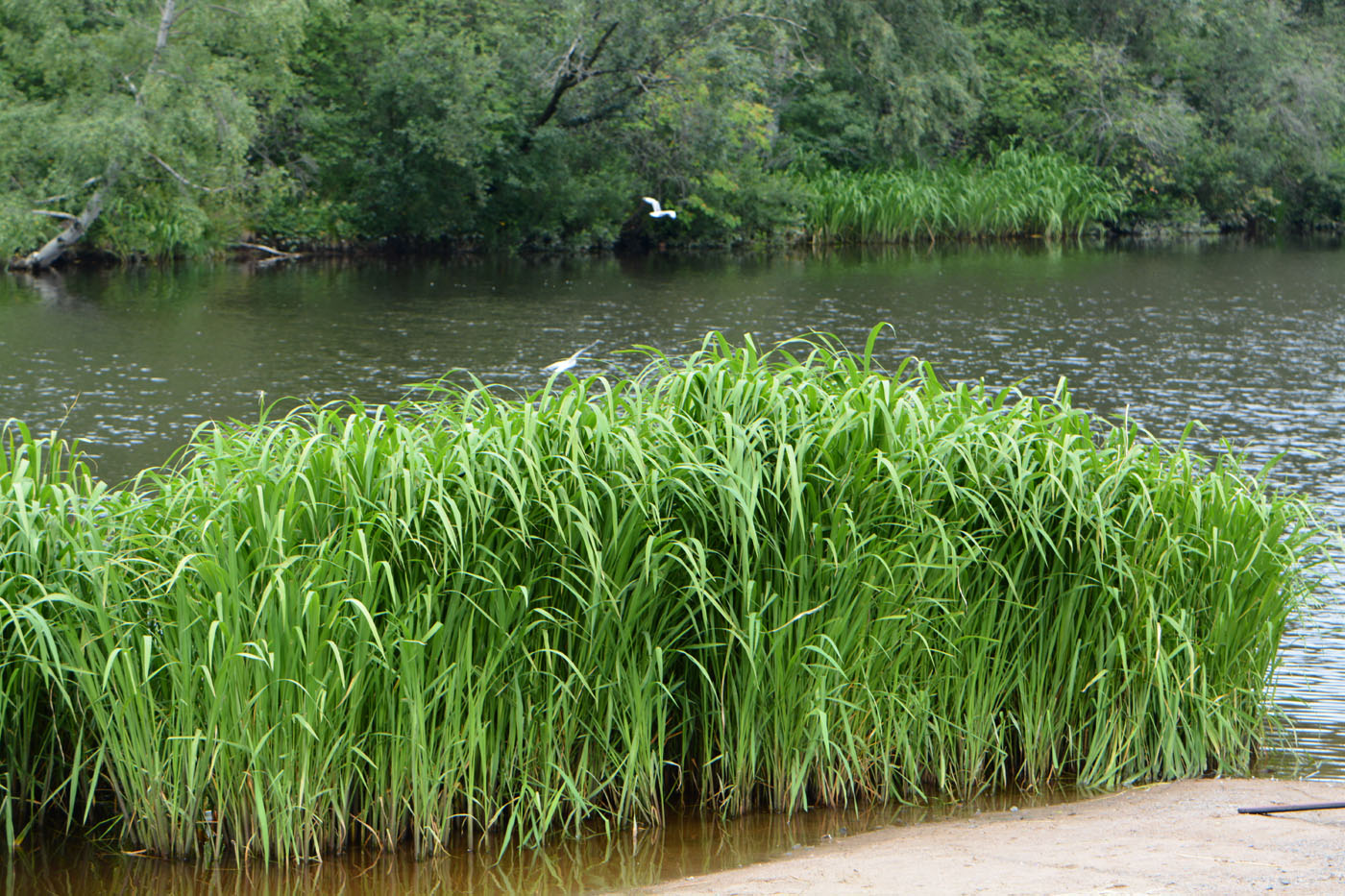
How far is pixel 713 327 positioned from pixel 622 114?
41.8 feet

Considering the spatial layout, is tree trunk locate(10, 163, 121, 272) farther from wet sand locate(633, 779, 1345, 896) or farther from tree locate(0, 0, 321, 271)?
wet sand locate(633, 779, 1345, 896)

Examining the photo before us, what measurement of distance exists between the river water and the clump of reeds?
13.0ft

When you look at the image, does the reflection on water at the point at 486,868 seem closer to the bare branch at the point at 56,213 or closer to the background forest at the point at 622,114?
the background forest at the point at 622,114

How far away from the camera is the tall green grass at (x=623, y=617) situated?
177 inches

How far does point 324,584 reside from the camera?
4367 mm

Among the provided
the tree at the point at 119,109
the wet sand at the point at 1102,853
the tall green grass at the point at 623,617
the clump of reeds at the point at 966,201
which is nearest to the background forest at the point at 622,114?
the tree at the point at 119,109

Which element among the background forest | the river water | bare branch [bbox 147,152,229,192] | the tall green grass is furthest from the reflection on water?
the background forest

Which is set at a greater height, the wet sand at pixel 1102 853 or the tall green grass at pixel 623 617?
the tall green grass at pixel 623 617

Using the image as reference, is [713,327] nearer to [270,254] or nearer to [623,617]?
[270,254]

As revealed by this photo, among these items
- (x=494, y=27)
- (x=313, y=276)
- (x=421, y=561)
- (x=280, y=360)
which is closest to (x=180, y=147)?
(x=313, y=276)

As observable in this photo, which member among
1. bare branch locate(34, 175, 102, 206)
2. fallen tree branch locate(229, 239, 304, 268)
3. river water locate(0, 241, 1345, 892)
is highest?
bare branch locate(34, 175, 102, 206)

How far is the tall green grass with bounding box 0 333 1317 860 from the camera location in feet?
14.7

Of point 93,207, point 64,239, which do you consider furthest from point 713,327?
point 64,239

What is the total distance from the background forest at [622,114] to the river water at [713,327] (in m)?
1.76
